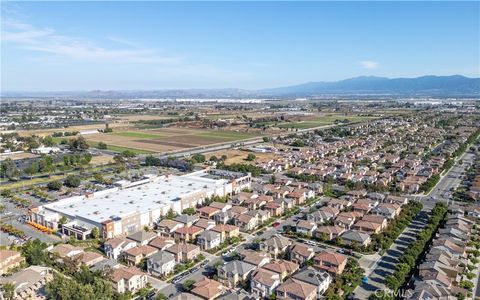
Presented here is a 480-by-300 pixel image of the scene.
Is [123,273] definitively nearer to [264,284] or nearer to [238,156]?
[264,284]

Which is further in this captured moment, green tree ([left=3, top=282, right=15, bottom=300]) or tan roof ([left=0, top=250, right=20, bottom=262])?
tan roof ([left=0, top=250, right=20, bottom=262])

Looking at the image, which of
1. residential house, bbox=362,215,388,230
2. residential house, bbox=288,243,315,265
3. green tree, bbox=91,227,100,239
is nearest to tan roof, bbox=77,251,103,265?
green tree, bbox=91,227,100,239

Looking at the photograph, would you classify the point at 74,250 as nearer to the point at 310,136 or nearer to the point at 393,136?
the point at 310,136

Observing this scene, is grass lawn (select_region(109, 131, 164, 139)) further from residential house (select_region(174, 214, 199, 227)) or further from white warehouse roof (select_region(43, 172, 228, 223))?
residential house (select_region(174, 214, 199, 227))

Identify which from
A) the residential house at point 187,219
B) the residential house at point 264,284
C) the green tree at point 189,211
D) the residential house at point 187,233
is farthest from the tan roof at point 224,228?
the residential house at point 264,284

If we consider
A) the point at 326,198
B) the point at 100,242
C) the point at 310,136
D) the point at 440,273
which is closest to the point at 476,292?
the point at 440,273

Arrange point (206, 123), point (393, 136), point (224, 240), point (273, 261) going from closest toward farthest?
1. point (273, 261)
2. point (224, 240)
3. point (393, 136)
4. point (206, 123)

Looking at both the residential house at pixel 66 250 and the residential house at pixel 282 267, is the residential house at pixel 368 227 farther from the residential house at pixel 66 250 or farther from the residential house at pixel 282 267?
the residential house at pixel 66 250

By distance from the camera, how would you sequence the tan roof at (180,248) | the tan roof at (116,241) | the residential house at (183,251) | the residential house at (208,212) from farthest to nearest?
1. the residential house at (208,212)
2. the tan roof at (116,241)
3. the tan roof at (180,248)
4. the residential house at (183,251)
